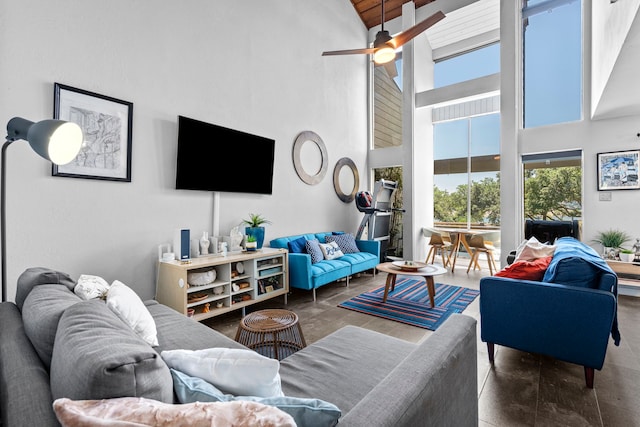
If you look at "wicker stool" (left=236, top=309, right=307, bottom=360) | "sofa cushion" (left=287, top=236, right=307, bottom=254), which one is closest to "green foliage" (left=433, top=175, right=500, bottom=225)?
"sofa cushion" (left=287, top=236, right=307, bottom=254)

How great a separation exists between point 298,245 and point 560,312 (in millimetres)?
3082

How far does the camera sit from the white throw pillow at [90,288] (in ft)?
6.24

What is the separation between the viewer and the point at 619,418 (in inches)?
71.1

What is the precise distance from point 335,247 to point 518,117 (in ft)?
12.9

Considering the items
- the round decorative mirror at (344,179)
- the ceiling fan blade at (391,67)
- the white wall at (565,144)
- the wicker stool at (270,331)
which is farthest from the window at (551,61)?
the wicker stool at (270,331)

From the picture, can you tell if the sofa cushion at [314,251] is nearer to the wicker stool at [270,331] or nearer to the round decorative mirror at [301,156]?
the round decorative mirror at [301,156]

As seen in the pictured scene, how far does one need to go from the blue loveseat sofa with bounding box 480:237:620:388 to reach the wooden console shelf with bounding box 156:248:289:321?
2.36 m

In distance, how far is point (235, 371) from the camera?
0.98 metres

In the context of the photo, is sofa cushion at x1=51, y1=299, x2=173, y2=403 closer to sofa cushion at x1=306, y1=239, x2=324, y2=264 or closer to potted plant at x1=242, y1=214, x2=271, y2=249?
potted plant at x1=242, y1=214, x2=271, y2=249

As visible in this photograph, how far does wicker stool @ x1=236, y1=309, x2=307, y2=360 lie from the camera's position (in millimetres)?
2102

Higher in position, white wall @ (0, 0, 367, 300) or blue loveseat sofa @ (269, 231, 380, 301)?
white wall @ (0, 0, 367, 300)

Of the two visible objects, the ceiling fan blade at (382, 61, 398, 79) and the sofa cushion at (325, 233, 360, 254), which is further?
the sofa cushion at (325, 233, 360, 254)

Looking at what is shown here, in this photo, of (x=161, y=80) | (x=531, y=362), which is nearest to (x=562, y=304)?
(x=531, y=362)

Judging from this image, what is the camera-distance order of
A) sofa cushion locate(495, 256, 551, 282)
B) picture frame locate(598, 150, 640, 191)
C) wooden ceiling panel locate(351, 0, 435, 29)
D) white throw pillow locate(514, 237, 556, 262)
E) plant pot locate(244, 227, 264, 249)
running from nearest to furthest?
1. sofa cushion locate(495, 256, 551, 282)
2. white throw pillow locate(514, 237, 556, 262)
3. plant pot locate(244, 227, 264, 249)
4. picture frame locate(598, 150, 640, 191)
5. wooden ceiling panel locate(351, 0, 435, 29)
